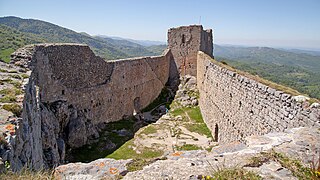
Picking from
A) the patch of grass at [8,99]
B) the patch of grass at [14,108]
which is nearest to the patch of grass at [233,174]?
the patch of grass at [14,108]

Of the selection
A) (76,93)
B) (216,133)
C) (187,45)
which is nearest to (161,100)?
(187,45)

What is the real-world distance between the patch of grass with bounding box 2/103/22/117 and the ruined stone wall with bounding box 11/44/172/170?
4.00m

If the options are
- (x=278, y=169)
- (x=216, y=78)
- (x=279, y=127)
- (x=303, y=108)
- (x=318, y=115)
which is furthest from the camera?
(x=216, y=78)

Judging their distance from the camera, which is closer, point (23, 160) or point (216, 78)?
point (23, 160)

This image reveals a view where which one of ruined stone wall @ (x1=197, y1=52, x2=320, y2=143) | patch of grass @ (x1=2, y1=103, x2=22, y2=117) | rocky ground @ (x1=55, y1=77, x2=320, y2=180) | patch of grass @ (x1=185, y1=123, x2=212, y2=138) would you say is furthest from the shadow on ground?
rocky ground @ (x1=55, y1=77, x2=320, y2=180)

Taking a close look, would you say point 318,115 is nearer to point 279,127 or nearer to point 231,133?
point 279,127

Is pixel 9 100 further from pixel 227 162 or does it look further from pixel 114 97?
pixel 114 97

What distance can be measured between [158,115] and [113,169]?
1775 cm

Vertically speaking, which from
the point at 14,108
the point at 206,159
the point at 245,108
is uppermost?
the point at 14,108

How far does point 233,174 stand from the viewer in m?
4.03

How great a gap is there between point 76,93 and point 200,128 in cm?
851

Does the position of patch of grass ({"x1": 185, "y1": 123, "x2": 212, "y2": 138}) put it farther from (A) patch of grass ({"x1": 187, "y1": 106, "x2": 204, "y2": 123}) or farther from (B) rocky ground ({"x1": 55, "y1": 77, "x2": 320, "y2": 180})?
(B) rocky ground ({"x1": 55, "y1": 77, "x2": 320, "y2": 180})

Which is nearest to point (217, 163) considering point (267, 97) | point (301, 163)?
point (301, 163)

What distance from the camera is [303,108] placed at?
7074mm
